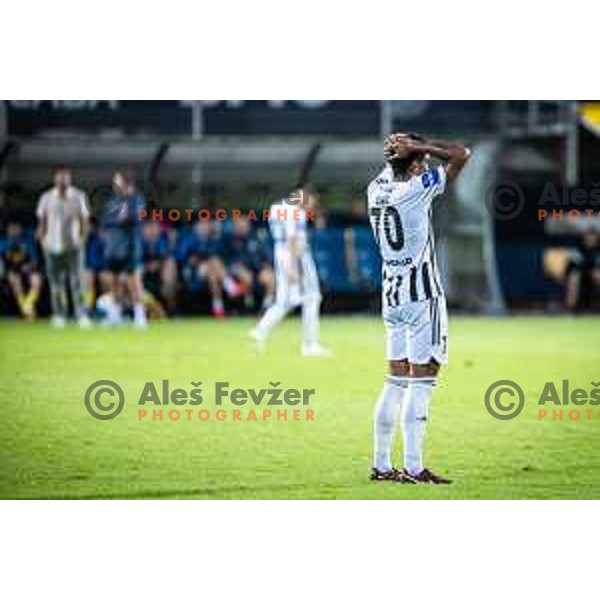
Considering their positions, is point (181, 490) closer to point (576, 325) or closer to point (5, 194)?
point (5, 194)

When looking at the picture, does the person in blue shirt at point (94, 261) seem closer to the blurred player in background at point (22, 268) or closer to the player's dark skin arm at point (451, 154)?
the blurred player in background at point (22, 268)

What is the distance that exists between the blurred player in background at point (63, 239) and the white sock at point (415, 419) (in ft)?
8.08

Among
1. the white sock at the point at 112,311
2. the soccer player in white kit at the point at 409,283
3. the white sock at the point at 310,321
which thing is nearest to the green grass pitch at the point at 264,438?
the soccer player in white kit at the point at 409,283

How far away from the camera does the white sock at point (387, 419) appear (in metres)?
7.68

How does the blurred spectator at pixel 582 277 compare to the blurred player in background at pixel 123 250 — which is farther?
the blurred spectator at pixel 582 277

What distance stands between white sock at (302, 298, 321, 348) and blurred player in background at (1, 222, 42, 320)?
166 cm

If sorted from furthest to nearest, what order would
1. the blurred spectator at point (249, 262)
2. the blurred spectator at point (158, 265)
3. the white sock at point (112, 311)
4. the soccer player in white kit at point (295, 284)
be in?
the white sock at point (112, 311), the soccer player in white kit at point (295, 284), the blurred spectator at point (249, 262), the blurred spectator at point (158, 265)

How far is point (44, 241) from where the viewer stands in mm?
9648

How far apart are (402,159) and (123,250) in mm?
3531

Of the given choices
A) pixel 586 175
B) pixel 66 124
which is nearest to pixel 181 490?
pixel 66 124

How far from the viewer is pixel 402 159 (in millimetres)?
7473

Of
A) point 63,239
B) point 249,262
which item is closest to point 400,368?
point 63,239

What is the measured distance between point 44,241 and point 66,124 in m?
0.93
